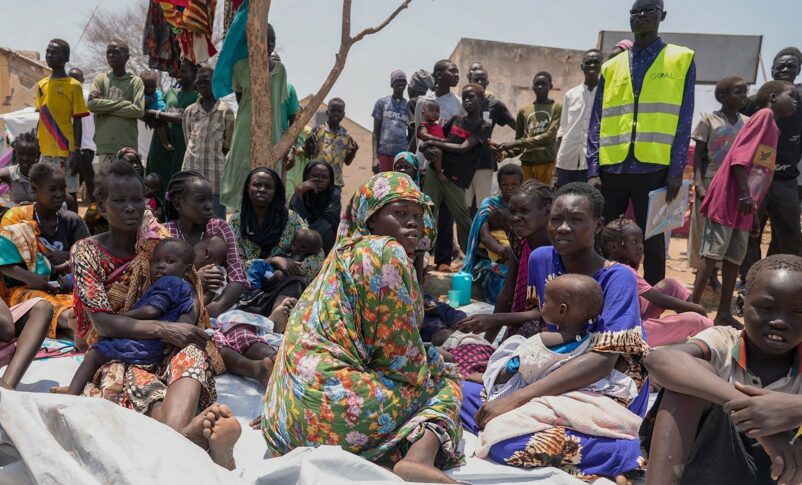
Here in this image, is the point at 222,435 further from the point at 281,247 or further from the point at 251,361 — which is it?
the point at 281,247

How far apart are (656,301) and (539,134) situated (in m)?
3.60

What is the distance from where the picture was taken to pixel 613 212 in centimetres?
527

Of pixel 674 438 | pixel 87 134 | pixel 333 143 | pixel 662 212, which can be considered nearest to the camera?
pixel 674 438

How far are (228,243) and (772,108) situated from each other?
4.51m

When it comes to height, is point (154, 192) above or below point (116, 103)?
below

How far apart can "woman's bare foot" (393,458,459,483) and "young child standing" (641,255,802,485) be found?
70 centimetres

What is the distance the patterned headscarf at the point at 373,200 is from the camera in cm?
284

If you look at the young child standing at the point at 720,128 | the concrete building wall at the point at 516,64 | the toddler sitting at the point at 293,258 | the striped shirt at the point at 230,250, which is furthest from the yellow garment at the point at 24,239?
the concrete building wall at the point at 516,64

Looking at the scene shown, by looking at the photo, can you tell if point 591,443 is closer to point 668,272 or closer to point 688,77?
point 688,77

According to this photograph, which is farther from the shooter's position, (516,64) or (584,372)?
(516,64)

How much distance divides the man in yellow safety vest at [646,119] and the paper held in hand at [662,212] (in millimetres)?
89

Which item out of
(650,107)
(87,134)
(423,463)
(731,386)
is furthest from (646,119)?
(87,134)

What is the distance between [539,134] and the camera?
294 inches

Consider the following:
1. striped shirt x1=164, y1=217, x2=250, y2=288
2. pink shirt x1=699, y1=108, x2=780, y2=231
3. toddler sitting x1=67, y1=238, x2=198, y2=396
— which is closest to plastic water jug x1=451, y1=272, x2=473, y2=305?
striped shirt x1=164, y1=217, x2=250, y2=288
